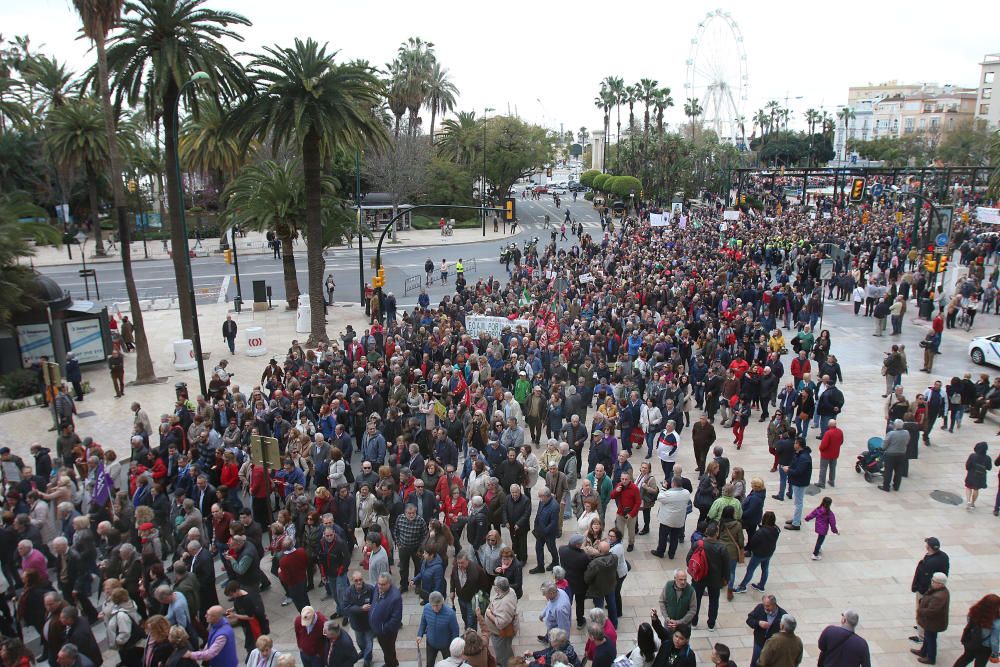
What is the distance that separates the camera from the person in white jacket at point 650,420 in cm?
1371

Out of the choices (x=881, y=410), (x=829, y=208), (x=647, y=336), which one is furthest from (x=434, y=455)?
(x=829, y=208)

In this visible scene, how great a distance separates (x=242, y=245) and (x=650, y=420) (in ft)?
155

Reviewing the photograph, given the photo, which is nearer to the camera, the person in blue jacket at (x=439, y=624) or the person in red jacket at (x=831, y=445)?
the person in blue jacket at (x=439, y=624)

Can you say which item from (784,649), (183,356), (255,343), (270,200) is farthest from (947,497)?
(270,200)

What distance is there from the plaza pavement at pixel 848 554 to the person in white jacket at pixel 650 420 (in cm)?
96

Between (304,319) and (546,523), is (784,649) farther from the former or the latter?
(304,319)

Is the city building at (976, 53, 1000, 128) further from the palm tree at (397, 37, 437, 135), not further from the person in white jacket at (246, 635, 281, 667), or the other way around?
the person in white jacket at (246, 635, 281, 667)

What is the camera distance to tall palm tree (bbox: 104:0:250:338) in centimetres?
1945

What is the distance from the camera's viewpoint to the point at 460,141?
77250mm

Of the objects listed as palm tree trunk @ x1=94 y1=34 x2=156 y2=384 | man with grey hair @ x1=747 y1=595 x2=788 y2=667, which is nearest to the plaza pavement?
man with grey hair @ x1=747 y1=595 x2=788 y2=667

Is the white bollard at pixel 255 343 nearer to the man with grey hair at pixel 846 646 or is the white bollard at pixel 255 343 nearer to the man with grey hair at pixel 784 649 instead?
the man with grey hair at pixel 784 649

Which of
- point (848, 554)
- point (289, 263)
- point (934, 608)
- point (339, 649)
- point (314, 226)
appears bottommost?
point (848, 554)

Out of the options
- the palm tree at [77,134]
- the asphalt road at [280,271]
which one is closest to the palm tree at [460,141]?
the asphalt road at [280,271]

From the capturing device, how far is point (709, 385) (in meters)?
15.7
